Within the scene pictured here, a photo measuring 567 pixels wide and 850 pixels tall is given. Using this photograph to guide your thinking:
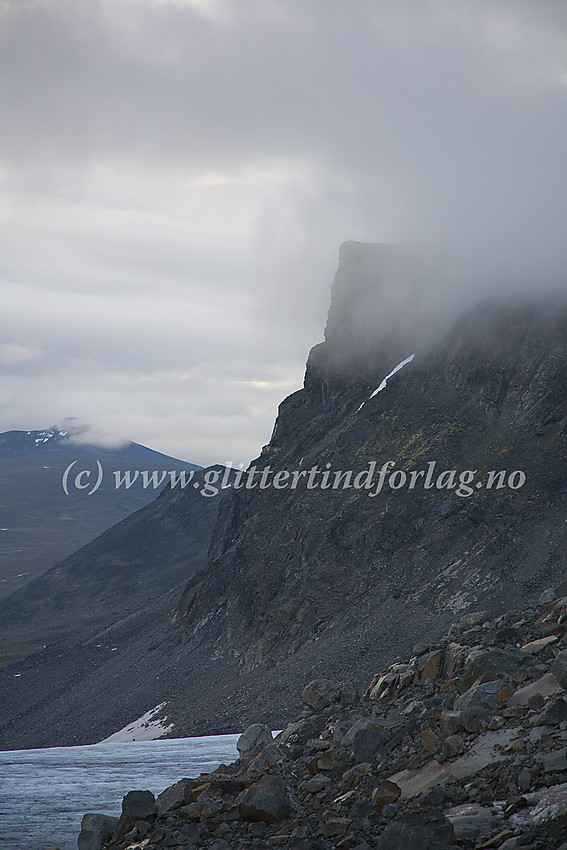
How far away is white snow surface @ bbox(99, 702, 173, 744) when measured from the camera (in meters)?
51.9

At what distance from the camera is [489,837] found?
778cm

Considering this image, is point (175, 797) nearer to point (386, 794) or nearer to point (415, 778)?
point (386, 794)

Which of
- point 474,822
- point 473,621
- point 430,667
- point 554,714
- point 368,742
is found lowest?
point 368,742

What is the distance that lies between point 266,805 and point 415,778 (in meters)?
2.46

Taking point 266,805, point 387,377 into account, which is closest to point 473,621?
point 266,805

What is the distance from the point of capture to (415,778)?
34.3 feet

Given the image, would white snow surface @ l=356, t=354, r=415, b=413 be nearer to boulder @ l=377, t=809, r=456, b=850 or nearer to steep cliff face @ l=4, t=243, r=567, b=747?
steep cliff face @ l=4, t=243, r=567, b=747

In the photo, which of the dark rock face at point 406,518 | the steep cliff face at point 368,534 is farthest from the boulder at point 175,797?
the dark rock face at point 406,518

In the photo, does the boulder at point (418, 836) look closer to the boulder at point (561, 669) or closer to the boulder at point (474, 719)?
the boulder at point (474, 719)

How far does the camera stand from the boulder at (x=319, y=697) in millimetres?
16875

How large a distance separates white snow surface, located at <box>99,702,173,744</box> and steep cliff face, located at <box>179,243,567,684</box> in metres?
10.1

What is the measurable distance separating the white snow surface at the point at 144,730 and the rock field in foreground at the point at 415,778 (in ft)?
136

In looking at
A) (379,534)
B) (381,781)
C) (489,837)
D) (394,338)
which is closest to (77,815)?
(381,781)

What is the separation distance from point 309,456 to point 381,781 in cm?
6483
